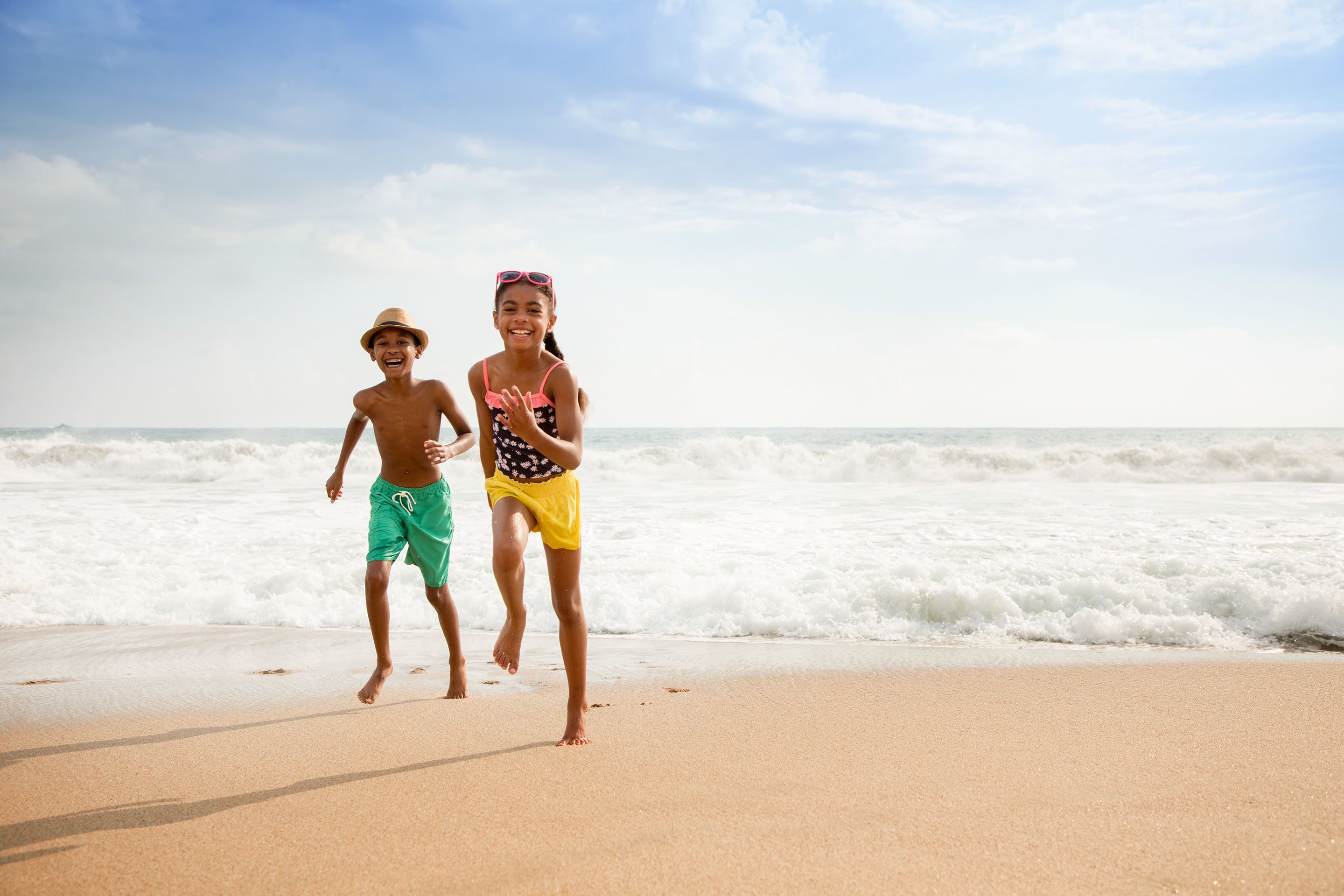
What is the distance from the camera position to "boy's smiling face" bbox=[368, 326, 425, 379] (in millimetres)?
4109

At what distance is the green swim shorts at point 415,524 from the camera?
13.5 ft

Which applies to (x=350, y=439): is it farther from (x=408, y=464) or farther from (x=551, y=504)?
(x=551, y=504)

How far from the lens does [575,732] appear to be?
3.15 m

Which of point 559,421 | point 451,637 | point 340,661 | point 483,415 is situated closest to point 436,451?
point 483,415

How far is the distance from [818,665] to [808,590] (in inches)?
70.9

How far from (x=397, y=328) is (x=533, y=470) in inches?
55.5

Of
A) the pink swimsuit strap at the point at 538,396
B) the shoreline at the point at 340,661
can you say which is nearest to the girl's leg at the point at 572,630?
the pink swimsuit strap at the point at 538,396

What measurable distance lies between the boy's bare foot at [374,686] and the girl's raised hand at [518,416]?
5.71 ft

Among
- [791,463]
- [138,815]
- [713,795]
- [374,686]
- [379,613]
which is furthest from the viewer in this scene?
[791,463]

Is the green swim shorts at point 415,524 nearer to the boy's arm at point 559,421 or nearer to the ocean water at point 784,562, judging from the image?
the boy's arm at point 559,421

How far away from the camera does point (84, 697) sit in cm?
394

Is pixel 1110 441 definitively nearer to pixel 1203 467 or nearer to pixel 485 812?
pixel 1203 467

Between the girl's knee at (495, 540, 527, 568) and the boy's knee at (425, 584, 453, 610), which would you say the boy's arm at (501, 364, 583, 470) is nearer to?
the girl's knee at (495, 540, 527, 568)

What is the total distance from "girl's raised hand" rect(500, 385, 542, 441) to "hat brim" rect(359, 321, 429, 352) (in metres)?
1.52
